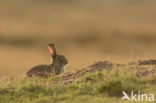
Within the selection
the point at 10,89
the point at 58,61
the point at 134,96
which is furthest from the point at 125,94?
the point at 58,61

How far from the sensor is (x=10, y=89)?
28.0ft

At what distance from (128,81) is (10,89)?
2338 mm

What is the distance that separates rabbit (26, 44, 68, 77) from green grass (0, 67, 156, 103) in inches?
88.9

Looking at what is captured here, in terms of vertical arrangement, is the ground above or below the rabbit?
below

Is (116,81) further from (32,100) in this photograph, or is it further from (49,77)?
(49,77)

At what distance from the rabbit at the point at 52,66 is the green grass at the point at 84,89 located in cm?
226

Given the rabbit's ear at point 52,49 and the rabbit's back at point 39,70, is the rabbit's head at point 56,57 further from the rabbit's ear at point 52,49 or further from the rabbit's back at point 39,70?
the rabbit's back at point 39,70

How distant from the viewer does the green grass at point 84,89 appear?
7.83 m

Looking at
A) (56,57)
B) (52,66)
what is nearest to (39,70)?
(52,66)

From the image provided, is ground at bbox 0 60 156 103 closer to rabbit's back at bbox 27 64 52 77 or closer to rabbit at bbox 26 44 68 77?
rabbit's back at bbox 27 64 52 77

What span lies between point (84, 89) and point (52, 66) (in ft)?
11.2

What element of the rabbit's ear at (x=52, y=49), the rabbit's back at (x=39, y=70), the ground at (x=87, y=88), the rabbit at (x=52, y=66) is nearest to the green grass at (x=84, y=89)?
the ground at (x=87, y=88)

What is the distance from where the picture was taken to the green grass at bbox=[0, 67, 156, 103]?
783 cm

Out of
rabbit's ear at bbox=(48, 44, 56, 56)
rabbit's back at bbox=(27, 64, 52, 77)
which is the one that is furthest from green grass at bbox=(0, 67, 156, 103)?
rabbit's ear at bbox=(48, 44, 56, 56)
